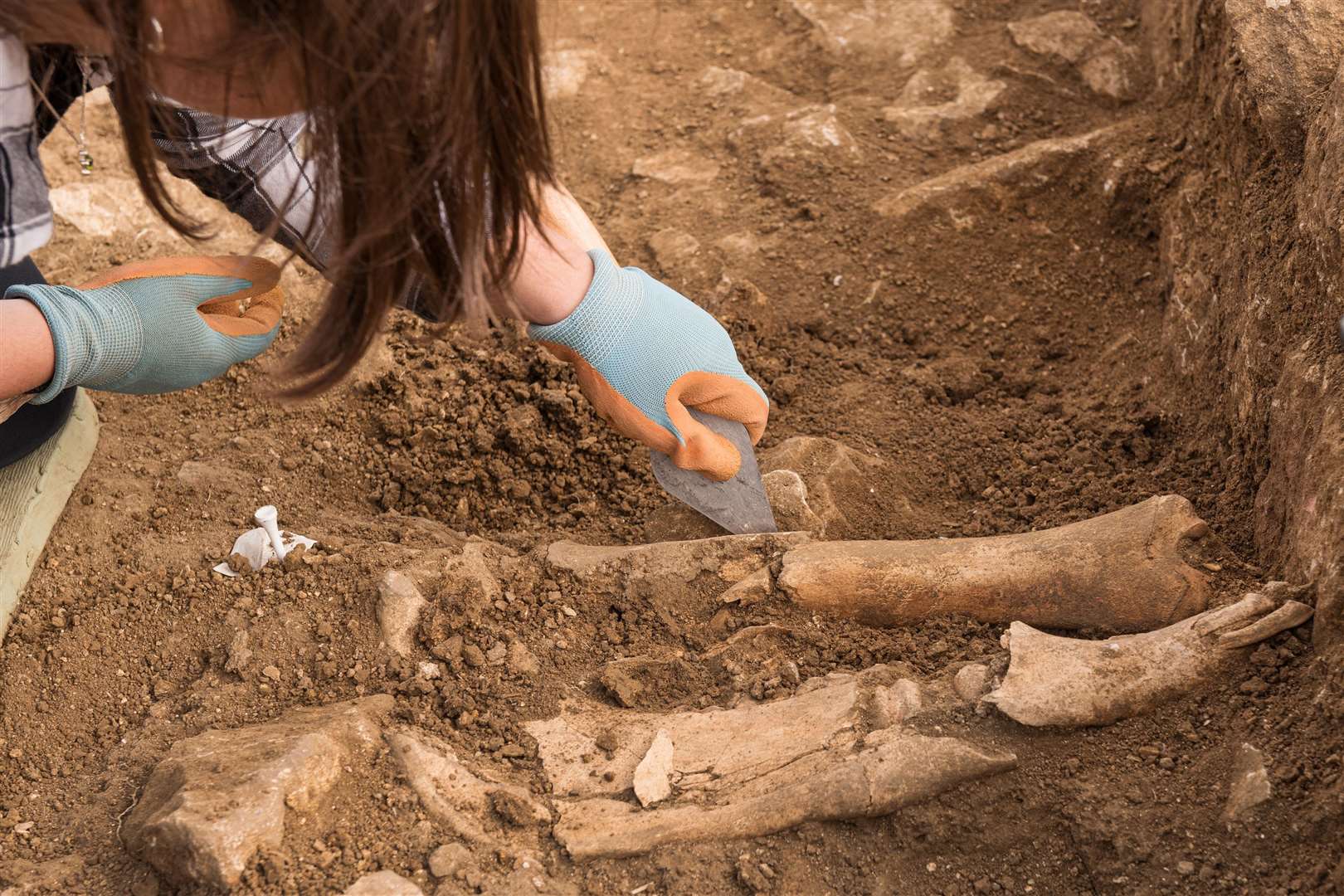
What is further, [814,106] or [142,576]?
[814,106]

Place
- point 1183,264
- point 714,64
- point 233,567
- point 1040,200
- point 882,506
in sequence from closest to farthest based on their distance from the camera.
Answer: point 233,567
point 882,506
point 1183,264
point 1040,200
point 714,64

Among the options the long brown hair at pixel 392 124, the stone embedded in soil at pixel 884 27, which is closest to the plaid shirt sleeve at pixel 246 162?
the long brown hair at pixel 392 124

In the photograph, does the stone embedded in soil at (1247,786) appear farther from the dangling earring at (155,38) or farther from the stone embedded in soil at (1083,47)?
the stone embedded in soil at (1083,47)

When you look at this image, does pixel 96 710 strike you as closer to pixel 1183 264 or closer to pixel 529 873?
pixel 529 873

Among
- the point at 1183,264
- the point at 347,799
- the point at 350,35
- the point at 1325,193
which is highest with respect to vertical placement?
the point at 350,35

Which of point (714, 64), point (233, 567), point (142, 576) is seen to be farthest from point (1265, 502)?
point (714, 64)

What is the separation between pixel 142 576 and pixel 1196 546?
1774 mm

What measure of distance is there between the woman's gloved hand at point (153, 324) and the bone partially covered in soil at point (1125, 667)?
132cm

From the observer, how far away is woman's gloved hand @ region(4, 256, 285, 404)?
191 cm

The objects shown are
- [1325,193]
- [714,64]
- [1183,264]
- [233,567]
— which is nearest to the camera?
[1325,193]

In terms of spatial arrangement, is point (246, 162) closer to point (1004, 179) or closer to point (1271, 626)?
Result: point (1271, 626)

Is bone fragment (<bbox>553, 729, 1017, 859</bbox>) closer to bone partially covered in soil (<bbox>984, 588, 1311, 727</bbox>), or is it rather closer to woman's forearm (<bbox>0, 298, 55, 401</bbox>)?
bone partially covered in soil (<bbox>984, 588, 1311, 727</bbox>)

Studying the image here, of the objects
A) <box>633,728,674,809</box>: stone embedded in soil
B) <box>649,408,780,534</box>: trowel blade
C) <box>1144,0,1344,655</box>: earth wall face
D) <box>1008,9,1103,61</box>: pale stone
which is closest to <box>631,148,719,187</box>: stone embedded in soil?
<box>1008,9,1103,61</box>: pale stone

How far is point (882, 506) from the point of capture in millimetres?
2281
